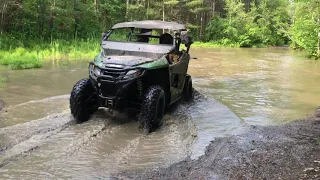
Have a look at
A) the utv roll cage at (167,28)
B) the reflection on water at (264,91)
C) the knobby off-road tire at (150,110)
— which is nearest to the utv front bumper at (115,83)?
the knobby off-road tire at (150,110)

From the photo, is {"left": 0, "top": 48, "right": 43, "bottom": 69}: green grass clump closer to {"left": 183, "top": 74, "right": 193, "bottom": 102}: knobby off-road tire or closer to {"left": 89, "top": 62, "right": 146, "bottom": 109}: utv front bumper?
{"left": 183, "top": 74, "right": 193, "bottom": 102}: knobby off-road tire

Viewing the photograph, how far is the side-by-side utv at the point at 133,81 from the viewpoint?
19.8 ft

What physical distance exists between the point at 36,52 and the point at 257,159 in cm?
1372

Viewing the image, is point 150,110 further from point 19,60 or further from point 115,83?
point 19,60

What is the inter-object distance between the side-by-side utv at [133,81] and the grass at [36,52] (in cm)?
731

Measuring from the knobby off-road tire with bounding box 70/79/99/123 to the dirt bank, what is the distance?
7.66ft

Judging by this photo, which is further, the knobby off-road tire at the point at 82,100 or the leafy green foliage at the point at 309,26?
the leafy green foliage at the point at 309,26

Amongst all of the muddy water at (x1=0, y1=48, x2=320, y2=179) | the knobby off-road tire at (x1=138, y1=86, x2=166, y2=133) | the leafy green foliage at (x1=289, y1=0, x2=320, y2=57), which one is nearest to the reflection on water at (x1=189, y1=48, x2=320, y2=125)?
the muddy water at (x1=0, y1=48, x2=320, y2=179)

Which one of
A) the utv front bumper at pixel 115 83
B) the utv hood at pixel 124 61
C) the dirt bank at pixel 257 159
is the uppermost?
the utv hood at pixel 124 61

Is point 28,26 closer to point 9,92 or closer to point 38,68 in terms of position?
point 38,68

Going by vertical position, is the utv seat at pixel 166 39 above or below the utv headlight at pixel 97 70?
above

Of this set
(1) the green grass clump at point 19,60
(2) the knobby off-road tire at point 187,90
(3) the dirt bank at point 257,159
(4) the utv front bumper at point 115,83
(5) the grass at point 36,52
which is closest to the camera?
(3) the dirt bank at point 257,159

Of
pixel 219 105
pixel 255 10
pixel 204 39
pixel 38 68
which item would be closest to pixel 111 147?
pixel 219 105

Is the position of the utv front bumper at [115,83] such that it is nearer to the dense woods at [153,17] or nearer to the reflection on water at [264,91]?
the reflection on water at [264,91]
